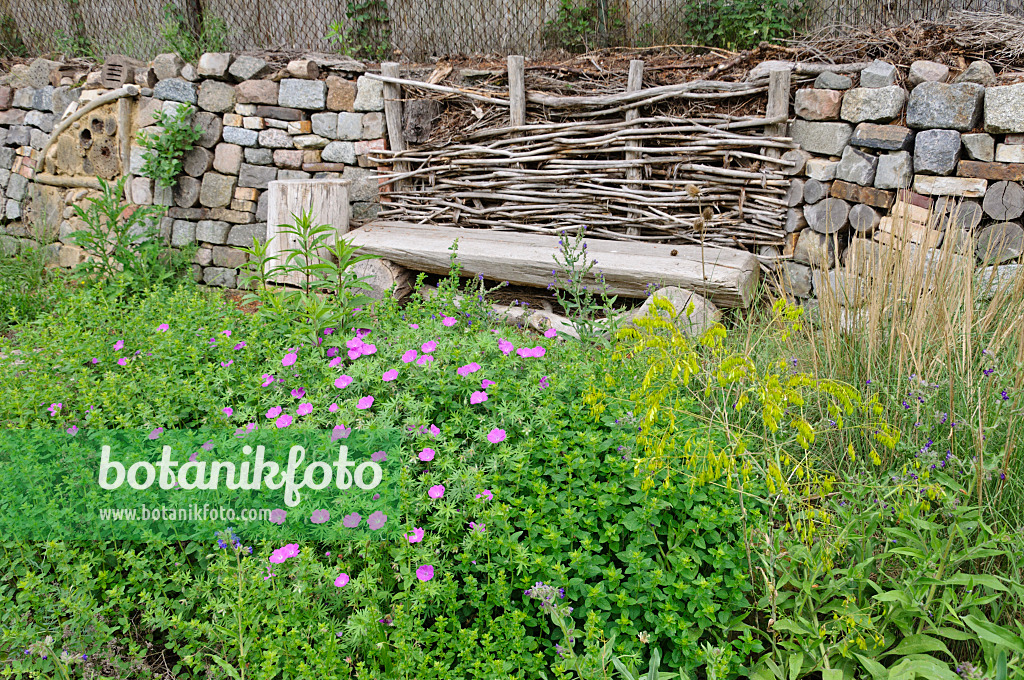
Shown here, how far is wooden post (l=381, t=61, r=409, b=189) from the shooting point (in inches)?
215

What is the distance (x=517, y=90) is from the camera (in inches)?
202

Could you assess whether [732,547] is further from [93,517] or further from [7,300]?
[7,300]

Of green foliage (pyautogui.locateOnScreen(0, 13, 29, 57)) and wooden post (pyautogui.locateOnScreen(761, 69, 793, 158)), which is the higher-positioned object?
green foliage (pyautogui.locateOnScreen(0, 13, 29, 57))

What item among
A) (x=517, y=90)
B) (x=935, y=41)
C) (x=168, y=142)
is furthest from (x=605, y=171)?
(x=168, y=142)

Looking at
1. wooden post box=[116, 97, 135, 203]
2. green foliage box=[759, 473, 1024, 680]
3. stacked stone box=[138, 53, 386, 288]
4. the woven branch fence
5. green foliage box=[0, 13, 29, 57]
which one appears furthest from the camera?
green foliage box=[0, 13, 29, 57]

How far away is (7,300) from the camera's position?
470 centimetres

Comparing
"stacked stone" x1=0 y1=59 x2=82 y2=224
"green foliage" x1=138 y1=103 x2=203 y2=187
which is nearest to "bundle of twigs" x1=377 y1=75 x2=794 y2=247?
"green foliage" x1=138 y1=103 x2=203 y2=187

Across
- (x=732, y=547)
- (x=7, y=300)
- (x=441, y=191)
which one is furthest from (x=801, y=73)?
(x=7, y=300)

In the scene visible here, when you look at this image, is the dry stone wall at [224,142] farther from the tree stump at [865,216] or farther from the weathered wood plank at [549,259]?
the tree stump at [865,216]

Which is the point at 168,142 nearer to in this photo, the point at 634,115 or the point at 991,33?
the point at 634,115

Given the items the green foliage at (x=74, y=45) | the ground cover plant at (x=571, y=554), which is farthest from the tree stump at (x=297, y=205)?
the green foliage at (x=74, y=45)

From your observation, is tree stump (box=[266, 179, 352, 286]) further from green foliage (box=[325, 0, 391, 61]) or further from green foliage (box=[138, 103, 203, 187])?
green foliage (box=[325, 0, 391, 61])

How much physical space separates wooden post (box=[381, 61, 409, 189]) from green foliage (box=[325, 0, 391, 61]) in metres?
0.98

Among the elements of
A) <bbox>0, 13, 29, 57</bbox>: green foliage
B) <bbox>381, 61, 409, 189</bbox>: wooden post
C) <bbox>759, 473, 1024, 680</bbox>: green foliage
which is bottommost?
<bbox>759, 473, 1024, 680</bbox>: green foliage
